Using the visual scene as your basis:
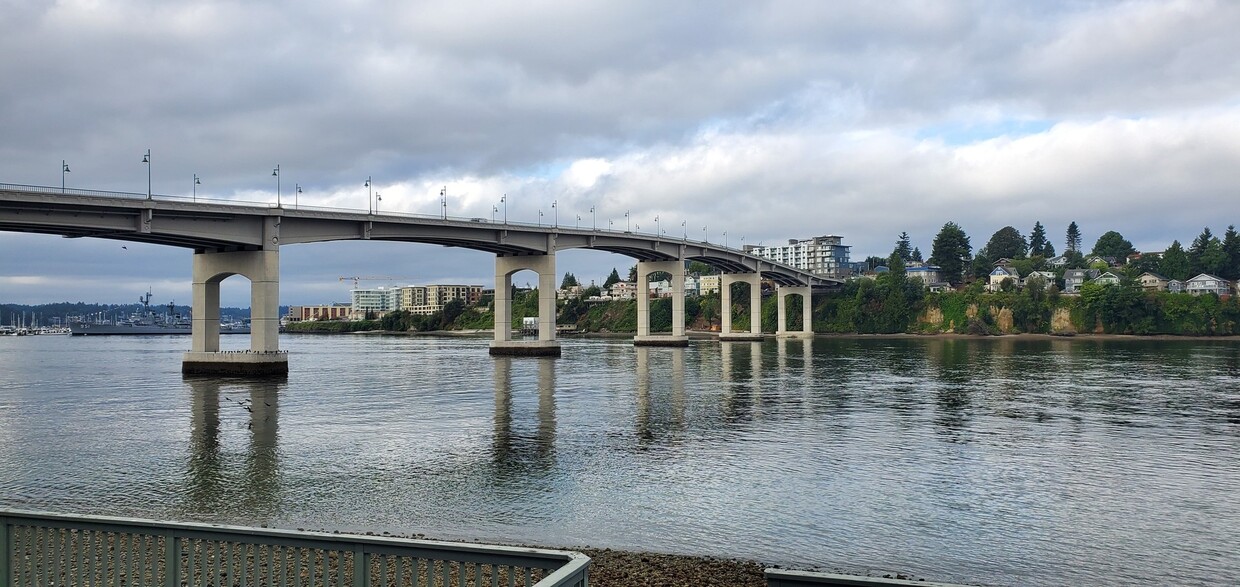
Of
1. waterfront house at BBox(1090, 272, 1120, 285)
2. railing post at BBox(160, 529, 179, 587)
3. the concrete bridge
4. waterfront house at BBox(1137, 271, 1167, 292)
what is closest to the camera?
railing post at BBox(160, 529, 179, 587)

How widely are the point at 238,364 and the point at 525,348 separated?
3423 centimetres

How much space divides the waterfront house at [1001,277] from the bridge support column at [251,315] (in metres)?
149

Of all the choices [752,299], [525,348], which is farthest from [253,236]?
[752,299]

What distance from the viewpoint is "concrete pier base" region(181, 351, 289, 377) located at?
6325 centimetres

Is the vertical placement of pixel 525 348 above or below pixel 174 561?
below

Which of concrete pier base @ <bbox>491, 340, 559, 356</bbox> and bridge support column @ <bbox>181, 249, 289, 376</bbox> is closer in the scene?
bridge support column @ <bbox>181, 249, 289, 376</bbox>

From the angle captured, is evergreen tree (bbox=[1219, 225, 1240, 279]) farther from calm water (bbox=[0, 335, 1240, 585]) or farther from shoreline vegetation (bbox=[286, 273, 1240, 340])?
calm water (bbox=[0, 335, 1240, 585])

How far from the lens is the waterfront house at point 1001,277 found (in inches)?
7037

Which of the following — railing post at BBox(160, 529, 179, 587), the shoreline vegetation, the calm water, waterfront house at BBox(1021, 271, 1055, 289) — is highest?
waterfront house at BBox(1021, 271, 1055, 289)

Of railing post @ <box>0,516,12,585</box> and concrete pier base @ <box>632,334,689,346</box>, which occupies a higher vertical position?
railing post @ <box>0,516,12,585</box>

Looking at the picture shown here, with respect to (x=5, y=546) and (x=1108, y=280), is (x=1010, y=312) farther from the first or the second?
(x=5, y=546)

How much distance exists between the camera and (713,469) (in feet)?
78.7

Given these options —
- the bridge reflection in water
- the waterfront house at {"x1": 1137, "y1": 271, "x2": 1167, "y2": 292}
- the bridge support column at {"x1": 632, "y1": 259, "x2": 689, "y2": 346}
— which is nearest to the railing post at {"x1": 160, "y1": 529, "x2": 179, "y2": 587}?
the bridge reflection in water

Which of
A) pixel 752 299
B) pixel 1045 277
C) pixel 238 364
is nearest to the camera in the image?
pixel 238 364
